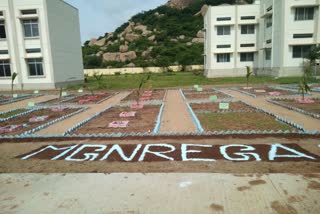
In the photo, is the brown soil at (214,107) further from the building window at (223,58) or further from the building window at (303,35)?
the building window at (223,58)

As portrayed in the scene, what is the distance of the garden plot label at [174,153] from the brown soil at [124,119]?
1.57m

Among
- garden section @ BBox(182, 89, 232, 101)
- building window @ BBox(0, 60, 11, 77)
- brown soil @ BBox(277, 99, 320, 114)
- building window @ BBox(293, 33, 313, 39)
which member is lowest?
brown soil @ BBox(277, 99, 320, 114)

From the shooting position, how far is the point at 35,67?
25797 millimetres

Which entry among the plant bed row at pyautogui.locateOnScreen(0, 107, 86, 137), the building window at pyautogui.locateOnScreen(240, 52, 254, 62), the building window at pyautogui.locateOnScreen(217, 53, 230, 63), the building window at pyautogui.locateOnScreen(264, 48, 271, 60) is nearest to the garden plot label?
the plant bed row at pyautogui.locateOnScreen(0, 107, 86, 137)

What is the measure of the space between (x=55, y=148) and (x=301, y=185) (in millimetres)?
5271

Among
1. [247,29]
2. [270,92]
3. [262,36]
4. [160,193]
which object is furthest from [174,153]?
[247,29]

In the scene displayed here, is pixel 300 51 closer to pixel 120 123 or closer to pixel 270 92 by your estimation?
pixel 270 92

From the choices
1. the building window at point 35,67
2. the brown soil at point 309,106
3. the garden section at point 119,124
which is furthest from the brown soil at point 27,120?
the building window at point 35,67

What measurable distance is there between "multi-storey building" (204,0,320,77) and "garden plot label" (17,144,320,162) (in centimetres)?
2504

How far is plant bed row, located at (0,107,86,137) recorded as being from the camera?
27.2ft

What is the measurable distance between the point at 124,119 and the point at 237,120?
13.3 feet

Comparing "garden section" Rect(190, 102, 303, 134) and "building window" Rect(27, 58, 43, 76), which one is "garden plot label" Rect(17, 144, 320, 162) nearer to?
"garden section" Rect(190, 102, 303, 134)

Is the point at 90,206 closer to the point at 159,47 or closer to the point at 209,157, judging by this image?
the point at 209,157

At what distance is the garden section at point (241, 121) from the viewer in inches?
288
